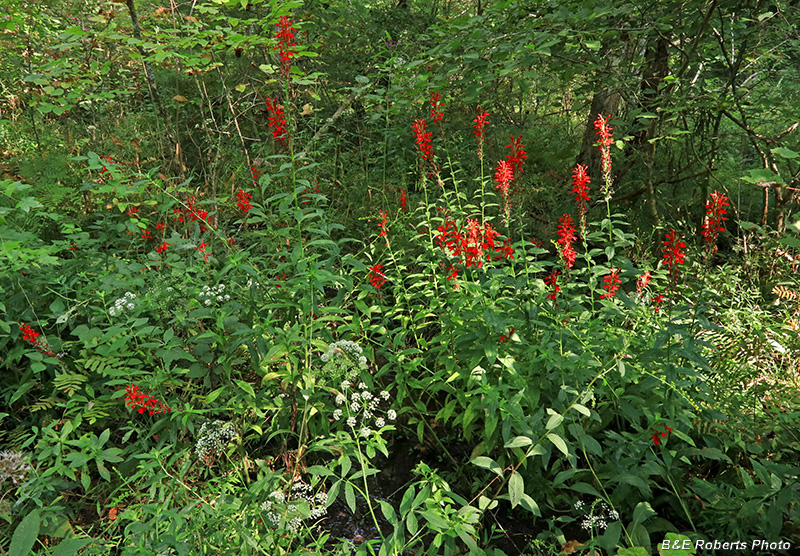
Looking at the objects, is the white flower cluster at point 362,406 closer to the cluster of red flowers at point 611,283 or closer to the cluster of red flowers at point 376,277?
the cluster of red flowers at point 376,277

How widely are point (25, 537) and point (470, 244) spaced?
1.99 meters

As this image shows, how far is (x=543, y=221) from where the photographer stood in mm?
4625

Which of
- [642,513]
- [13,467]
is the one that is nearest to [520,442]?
[642,513]

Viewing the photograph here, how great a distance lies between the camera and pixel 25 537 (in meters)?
1.26

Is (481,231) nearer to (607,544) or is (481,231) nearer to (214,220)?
(607,544)

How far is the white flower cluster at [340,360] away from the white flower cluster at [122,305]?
1135 millimetres

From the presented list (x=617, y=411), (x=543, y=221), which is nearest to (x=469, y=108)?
(x=543, y=221)

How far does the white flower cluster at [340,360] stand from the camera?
6.50 feet

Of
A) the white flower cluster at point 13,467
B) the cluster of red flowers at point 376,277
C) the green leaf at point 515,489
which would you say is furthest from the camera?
the cluster of red flowers at point 376,277

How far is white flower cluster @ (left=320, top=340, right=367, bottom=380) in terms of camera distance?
1.98 m

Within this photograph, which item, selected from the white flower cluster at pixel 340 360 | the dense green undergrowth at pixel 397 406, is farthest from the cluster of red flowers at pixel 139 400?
the white flower cluster at pixel 340 360

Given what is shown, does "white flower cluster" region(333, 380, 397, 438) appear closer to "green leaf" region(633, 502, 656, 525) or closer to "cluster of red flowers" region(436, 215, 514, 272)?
"cluster of red flowers" region(436, 215, 514, 272)

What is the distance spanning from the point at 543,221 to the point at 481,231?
7.39 feet

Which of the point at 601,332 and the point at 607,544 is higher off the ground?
the point at 601,332
